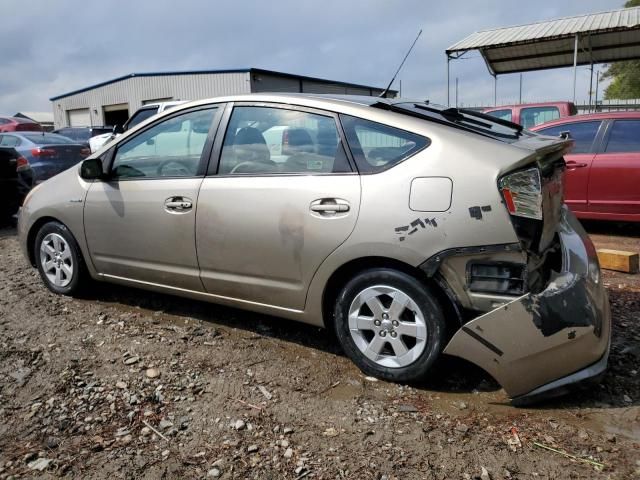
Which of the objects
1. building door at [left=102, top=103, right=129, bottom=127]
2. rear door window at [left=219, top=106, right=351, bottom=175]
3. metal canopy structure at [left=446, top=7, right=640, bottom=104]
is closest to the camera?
rear door window at [left=219, top=106, right=351, bottom=175]

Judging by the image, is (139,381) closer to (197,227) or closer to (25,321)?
(197,227)

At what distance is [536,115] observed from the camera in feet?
30.6

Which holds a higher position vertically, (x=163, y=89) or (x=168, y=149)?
(x=163, y=89)

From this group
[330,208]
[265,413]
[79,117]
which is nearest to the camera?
[265,413]

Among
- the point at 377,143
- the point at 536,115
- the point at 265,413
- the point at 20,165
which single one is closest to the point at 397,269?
the point at 377,143

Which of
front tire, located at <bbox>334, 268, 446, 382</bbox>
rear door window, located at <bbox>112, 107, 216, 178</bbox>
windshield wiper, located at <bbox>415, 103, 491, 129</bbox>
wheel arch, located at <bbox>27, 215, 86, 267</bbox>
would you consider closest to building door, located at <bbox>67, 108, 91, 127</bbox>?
wheel arch, located at <bbox>27, 215, 86, 267</bbox>

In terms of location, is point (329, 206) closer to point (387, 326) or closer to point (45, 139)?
point (387, 326)

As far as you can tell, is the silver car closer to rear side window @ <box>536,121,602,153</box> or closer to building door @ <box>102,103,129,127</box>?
rear side window @ <box>536,121,602,153</box>

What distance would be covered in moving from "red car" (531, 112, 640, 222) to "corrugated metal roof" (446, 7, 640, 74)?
30.9ft

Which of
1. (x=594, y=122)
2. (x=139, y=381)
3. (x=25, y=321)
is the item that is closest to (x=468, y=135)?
(x=139, y=381)

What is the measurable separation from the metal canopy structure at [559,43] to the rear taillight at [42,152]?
11.3m

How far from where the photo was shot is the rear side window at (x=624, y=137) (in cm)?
610

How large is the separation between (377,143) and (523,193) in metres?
0.84

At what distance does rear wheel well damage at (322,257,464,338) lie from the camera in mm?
2713
